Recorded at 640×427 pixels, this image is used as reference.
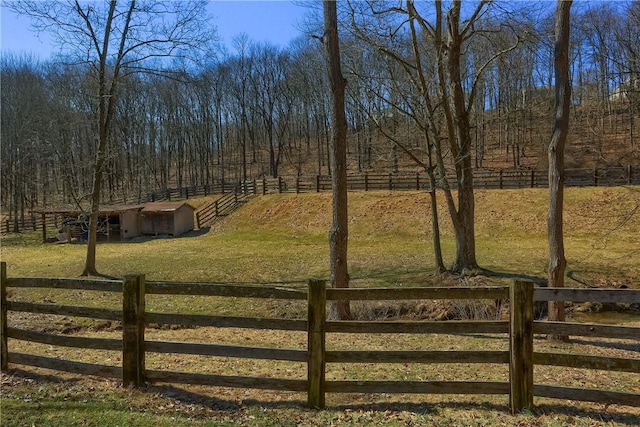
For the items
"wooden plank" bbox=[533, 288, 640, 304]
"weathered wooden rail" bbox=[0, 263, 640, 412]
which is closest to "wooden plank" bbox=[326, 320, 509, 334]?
"weathered wooden rail" bbox=[0, 263, 640, 412]

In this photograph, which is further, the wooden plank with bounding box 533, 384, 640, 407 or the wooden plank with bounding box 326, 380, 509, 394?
the wooden plank with bounding box 326, 380, 509, 394

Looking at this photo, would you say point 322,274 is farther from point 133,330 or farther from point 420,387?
point 420,387

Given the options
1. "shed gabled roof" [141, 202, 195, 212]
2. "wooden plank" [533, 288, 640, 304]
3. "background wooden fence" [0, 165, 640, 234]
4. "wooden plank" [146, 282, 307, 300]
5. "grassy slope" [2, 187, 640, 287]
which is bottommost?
"grassy slope" [2, 187, 640, 287]

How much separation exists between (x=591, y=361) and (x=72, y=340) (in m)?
5.75

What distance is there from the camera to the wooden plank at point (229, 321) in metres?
4.78

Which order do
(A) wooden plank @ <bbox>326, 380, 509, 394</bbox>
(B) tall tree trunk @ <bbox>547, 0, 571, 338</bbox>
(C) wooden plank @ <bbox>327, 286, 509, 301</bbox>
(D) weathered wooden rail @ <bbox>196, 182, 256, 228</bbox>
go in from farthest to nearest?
1. (D) weathered wooden rail @ <bbox>196, 182, 256, 228</bbox>
2. (B) tall tree trunk @ <bbox>547, 0, 571, 338</bbox>
3. (C) wooden plank @ <bbox>327, 286, 509, 301</bbox>
4. (A) wooden plank @ <bbox>326, 380, 509, 394</bbox>

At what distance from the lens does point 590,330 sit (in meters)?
4.62

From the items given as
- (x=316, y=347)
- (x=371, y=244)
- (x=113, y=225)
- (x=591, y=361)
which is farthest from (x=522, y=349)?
(x=113, y=225)

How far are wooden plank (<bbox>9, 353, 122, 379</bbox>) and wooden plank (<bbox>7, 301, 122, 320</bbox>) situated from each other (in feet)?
1.83

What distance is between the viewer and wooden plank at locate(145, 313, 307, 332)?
15.7 ft

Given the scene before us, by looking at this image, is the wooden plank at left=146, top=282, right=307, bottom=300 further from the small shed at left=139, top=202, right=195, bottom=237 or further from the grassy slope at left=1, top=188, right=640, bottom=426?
the small shed at left=139, top=202, right=195, bottom=237

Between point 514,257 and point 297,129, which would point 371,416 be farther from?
point 297,129

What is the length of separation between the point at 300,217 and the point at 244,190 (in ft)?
33.7

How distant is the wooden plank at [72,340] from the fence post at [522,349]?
432 centimetres
